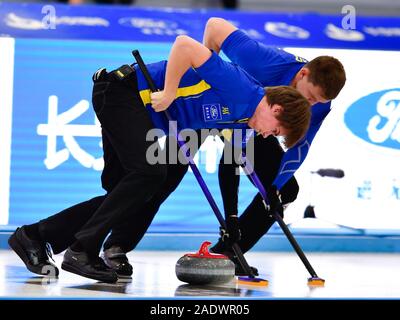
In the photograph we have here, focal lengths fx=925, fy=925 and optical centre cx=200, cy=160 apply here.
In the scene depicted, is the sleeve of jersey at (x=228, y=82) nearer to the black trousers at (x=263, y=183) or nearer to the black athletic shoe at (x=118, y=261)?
the black trousers at (x=263, y=183)

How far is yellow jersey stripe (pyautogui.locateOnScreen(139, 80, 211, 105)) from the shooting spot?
4414 mm

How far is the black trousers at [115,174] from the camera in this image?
4.38 meters

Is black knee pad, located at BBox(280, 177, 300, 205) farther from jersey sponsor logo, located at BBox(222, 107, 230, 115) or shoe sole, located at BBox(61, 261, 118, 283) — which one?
shoe sole, located at BBox(61, 261, 118, 283)

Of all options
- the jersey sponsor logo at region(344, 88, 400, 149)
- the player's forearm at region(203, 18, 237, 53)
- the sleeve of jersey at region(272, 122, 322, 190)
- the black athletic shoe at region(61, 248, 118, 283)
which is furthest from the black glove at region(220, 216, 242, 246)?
the jersey sponsor logo at region(344, 88, 400, 149)

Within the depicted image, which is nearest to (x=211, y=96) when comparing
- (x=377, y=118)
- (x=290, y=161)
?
(x=290, y=161)

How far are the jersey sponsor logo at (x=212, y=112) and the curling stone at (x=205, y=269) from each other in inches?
28.1

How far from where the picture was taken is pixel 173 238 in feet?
22.3

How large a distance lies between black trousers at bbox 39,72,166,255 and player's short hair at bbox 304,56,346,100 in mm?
892

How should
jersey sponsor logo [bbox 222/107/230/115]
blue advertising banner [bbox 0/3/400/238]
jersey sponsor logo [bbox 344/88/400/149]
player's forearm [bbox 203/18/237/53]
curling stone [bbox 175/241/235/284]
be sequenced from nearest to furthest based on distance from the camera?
jersey sponsor logo [bbox 222/107/230/115] < curling stone [bbox 175/241/235/284] < player's forearm [bbox 203/18/237/53] < blue advertising banner [bbox 0/3/400/238] < jersey sponsor logo [bbox 344/88/400/149]

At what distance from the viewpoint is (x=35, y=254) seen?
4.68 m

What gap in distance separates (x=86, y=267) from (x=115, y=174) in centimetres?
60

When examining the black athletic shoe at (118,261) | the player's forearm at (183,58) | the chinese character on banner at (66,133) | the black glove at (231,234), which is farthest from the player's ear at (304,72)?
the chinese character on banner at (66,133)

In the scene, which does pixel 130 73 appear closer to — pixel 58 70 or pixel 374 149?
pixel 58 70
